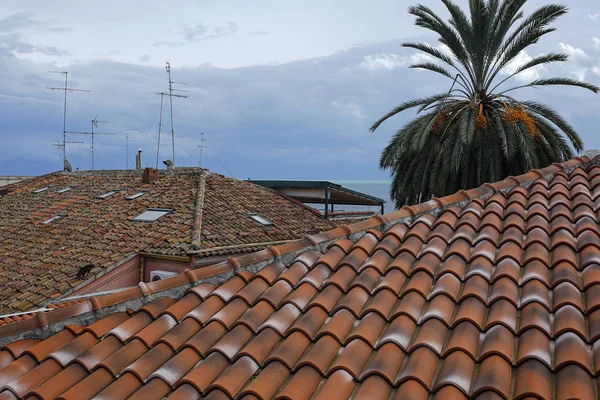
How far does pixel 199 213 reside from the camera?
1759 cm

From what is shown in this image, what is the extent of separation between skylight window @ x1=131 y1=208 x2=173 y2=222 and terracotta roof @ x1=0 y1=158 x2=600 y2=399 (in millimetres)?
13634

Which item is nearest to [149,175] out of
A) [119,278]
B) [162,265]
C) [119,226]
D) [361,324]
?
[119,226]

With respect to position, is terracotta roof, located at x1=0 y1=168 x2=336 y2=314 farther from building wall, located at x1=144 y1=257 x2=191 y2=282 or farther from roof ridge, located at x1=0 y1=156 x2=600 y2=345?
roof ridge, located at x1=0 y1=156 x2=600 y2=345

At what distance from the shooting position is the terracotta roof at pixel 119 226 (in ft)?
48.2

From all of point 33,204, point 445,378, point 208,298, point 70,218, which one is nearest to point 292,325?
point 208,298

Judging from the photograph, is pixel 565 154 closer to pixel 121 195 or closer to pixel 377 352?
pixel 377 352

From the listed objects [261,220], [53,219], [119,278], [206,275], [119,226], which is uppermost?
[206,275]

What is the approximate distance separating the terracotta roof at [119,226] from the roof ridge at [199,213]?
0.11ft

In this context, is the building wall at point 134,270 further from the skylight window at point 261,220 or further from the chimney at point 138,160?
the chimney at point 138,160

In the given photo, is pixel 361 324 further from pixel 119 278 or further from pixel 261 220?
pixel 261 220

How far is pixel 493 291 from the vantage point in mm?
4301

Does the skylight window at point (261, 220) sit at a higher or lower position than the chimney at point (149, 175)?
lower

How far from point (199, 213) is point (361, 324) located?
14050mm

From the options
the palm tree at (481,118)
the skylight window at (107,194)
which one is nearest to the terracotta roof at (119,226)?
the skylight window at (107,194)
